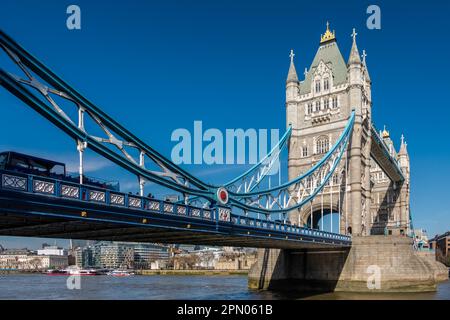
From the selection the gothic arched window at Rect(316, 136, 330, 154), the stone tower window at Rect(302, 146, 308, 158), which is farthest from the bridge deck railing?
the stone tower window at Rect(302, 146, 308, 158)

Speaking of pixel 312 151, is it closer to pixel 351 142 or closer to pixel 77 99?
pixel 351 142

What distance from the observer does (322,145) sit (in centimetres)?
5759

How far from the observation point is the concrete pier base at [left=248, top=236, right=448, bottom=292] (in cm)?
4581

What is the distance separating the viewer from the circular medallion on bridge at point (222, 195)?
98.2ft

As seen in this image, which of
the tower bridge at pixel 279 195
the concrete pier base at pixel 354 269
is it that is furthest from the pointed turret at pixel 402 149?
the concrete pier base at pixel 354 269

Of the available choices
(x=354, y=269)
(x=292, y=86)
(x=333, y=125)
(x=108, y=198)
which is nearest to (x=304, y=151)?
(x=333, y=125)

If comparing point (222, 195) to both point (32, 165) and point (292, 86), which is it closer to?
point (32, 165)

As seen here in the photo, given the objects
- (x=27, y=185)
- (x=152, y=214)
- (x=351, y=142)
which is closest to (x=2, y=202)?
(x=27, y=185)

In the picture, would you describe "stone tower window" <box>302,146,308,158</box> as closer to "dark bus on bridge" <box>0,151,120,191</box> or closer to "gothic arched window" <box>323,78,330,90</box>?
"gothic arched window" <box>323,78,330,90</box>

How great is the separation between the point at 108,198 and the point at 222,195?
32.8 ft

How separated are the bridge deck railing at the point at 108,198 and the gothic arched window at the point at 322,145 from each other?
24.6 metres

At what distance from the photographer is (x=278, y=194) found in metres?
44.8

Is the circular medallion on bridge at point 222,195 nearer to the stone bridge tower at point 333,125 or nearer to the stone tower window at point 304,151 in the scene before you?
the stone bridge tower at point 333,125
